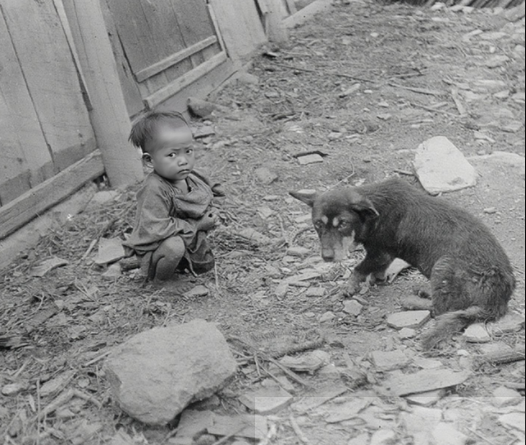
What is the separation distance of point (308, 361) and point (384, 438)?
76 cm

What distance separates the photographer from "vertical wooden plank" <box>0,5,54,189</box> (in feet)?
17.6

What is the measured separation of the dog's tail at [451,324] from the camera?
3721 mm

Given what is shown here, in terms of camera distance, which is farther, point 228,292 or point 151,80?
point 151,80

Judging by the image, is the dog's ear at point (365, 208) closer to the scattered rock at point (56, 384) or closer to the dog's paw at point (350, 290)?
the dog's paw at point (350, 290)

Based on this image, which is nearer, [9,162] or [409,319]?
[409,319]

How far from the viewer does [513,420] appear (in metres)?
2.88

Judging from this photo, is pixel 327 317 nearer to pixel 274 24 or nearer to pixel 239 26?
pixel 239 26

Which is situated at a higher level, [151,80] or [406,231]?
[151,80]

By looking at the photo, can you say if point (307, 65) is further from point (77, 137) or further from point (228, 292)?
point (228, 292)

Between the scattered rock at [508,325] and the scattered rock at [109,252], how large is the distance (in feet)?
8.29

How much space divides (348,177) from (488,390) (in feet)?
9.87

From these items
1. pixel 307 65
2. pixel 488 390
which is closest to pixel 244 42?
pixel 307 65

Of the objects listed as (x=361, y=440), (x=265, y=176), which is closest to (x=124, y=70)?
(x=265, y=176)

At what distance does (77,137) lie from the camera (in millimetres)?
5988
